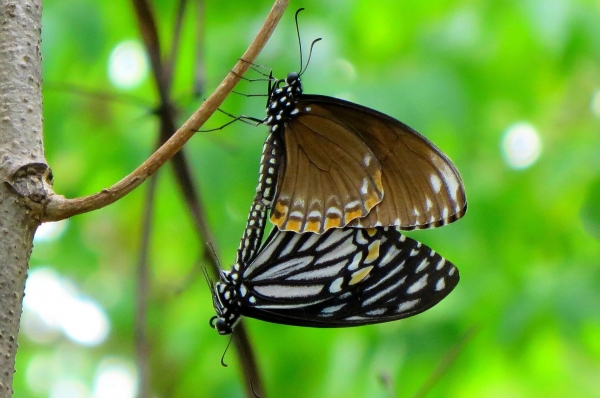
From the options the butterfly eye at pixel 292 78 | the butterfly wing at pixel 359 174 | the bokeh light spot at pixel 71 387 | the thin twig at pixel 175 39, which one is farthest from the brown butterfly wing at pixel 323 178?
the bokeh light spot at pixel 71 387

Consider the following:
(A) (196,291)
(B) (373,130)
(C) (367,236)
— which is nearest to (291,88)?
(B) (373,130)

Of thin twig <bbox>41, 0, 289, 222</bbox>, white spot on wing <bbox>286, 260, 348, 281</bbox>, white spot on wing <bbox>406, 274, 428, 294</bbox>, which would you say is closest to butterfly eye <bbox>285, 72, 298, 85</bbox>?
white spot on wing <bbox>286, 260, 348, 281</bbox>

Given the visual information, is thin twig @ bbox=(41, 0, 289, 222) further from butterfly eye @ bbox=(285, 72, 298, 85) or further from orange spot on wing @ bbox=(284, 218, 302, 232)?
butterfly eye @ bbox=(285, 72, 298, 85)

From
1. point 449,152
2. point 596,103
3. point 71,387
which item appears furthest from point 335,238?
point 71,387

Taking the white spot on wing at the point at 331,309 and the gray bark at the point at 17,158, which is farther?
the white spot on wing at the point at 331,309

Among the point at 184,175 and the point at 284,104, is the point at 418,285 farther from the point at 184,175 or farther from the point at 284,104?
the point at 184,175

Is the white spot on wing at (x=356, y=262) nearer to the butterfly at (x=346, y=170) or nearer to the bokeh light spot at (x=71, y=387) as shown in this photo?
the butterfly at (x=346, y=170)
